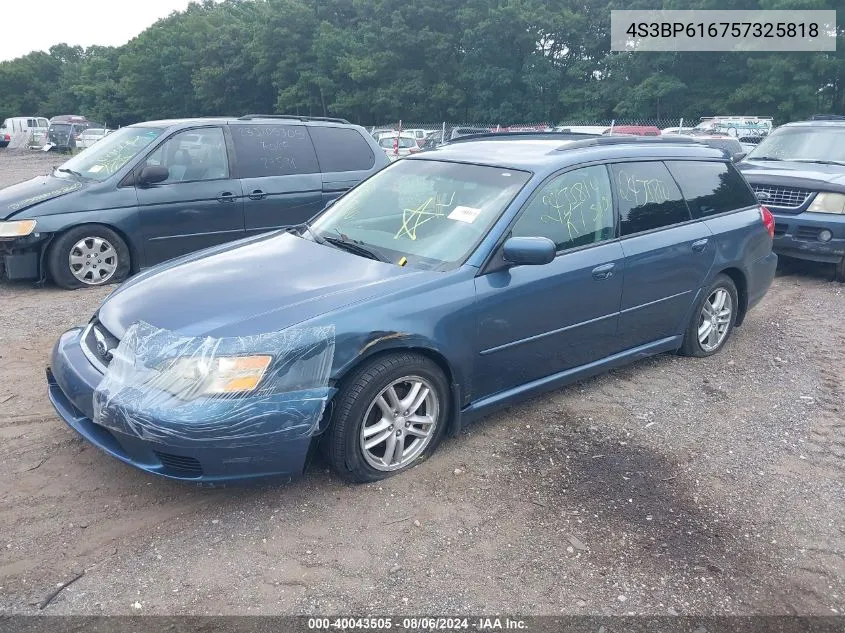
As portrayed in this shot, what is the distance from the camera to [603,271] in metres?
4.32

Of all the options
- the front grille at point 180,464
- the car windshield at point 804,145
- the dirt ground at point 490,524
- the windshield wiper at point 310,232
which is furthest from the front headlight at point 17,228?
the car windshield at point 804,145

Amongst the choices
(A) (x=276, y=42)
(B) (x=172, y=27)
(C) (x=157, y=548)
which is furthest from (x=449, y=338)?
(B) (x=172, y=27)

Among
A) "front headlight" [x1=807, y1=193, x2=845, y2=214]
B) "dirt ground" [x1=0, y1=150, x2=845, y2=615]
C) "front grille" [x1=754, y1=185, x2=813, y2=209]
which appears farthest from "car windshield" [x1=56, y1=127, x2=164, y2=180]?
"front headlight" [x1=807, y1=193, x2=845, y2=214]

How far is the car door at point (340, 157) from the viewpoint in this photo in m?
7.97

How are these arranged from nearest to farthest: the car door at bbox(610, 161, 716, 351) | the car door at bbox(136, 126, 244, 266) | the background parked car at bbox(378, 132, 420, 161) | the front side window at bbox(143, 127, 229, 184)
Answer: the car door at bbox(610, 161, 716, 351), the car door at bbox(136, 126, 244, 266), the front side window at bbox(143, 127, 229, 184), the background parked car at bbox(378, 132, 420, 161)

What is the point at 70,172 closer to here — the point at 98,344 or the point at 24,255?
the point at 24,255

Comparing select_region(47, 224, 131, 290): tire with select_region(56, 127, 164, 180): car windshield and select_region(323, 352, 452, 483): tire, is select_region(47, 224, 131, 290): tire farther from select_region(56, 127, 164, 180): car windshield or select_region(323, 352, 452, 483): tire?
select_region(323, 352, 452, 483): tire

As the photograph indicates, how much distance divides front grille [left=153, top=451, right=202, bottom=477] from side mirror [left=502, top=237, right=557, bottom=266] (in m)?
1.86

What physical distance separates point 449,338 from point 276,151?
486 centimetres

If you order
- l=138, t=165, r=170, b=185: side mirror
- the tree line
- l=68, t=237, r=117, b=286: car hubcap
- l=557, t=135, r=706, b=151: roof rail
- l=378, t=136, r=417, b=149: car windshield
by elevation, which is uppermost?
the tree line

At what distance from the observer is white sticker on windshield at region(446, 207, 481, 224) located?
3990 mm

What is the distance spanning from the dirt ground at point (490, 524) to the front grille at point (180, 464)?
→ 274 mm

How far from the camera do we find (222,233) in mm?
7395

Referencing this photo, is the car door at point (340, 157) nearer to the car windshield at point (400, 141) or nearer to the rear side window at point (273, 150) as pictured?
the rear side window at point (273, 150)
